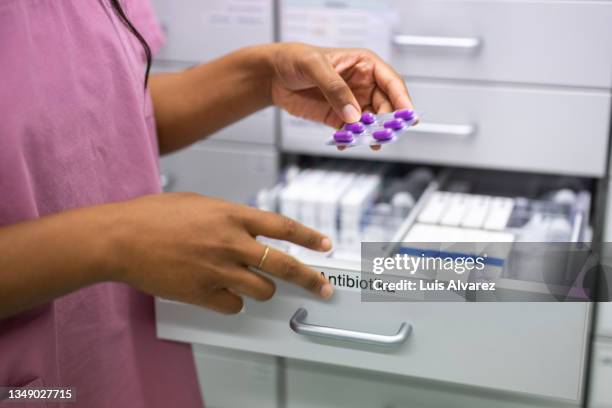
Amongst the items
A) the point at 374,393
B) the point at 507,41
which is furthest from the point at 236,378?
the point at 507,41

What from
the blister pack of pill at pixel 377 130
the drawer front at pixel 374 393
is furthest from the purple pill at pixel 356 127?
the drawer front at pixel 374 393

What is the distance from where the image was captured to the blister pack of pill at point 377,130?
657 mm

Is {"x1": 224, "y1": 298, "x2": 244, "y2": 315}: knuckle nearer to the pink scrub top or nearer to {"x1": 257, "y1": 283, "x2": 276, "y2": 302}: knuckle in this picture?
{"x1": 257, "y1": 283, "x2": 276, "y2": 302}: knuckle

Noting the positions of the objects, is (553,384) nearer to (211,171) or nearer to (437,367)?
(437,367)

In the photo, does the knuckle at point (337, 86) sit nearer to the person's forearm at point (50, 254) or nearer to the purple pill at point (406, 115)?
the purple pill at point (406, 115)

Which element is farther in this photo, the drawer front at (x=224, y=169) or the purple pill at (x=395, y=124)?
the drawer front at (x=224, y=169)

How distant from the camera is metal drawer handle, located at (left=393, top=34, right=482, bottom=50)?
951 millimetres

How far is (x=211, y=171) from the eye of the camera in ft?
3.74

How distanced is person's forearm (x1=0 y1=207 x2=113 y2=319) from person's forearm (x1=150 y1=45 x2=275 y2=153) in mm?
308

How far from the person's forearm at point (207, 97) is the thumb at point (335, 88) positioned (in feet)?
0.34

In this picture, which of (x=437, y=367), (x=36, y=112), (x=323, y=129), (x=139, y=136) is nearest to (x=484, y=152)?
(x=323, y=129)

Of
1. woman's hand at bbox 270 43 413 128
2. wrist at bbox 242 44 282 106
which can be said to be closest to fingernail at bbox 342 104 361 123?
woman's hand at bbox 270 43 413 128

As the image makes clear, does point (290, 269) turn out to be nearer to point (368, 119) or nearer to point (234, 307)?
point (234, 307)

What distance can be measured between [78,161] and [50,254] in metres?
0.15
